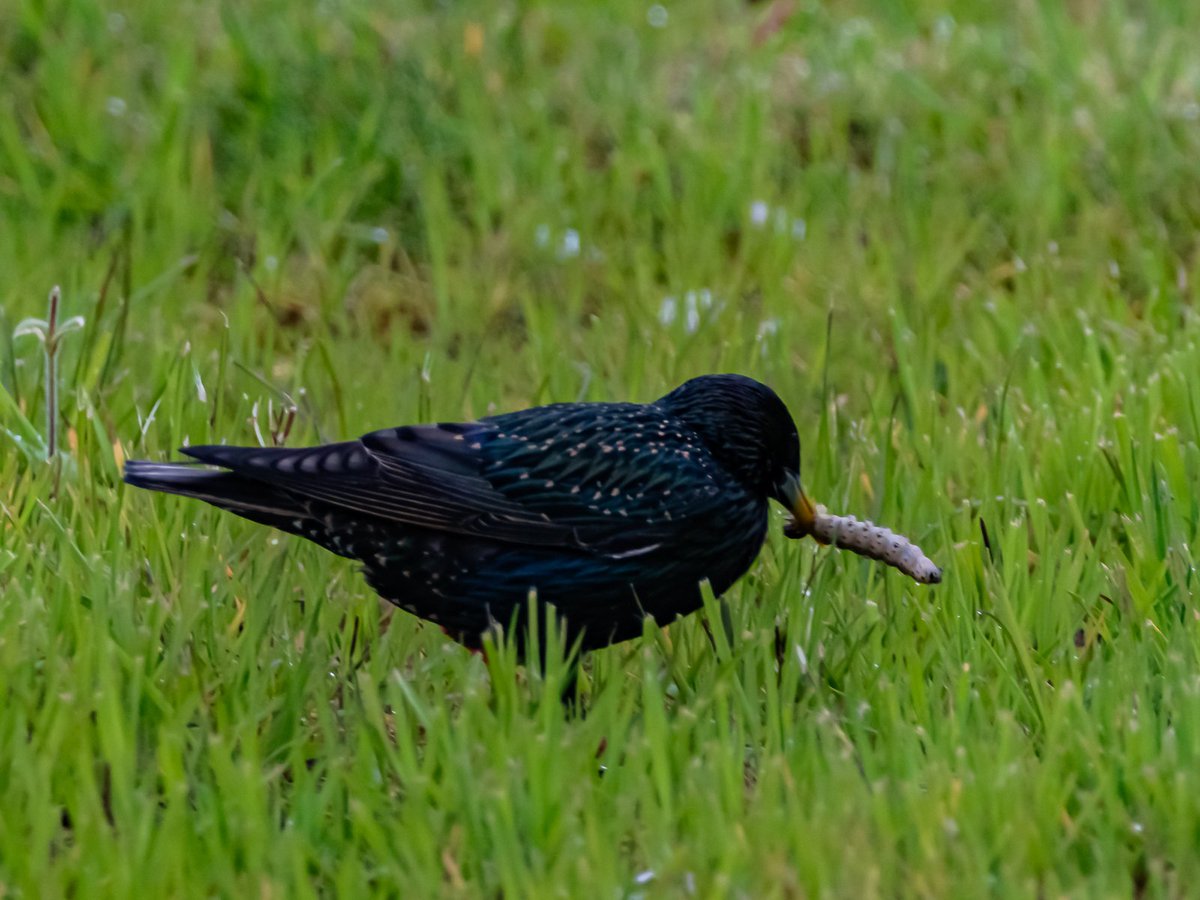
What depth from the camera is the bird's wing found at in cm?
358

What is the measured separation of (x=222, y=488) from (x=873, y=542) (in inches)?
51.5

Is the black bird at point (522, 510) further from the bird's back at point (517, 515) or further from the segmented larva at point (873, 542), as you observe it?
the segmented larva at point (873, 542)

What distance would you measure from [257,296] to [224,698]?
108 inches

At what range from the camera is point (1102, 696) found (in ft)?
10.5

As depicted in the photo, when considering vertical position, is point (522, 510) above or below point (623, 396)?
above

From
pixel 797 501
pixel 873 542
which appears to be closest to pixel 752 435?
pixel 797 501

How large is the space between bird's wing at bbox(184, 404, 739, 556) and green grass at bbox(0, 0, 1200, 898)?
0.23 meters

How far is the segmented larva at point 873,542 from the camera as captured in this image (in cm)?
364

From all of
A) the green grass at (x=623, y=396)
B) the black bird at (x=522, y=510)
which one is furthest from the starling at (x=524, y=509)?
the green grass at (x=623, y=396)

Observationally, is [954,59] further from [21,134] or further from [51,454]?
[51,454]

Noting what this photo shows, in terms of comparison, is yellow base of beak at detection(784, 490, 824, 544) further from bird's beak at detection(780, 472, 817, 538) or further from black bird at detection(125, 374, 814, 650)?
black bird at detection(125, 374, 814, 650)

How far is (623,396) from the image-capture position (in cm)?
497

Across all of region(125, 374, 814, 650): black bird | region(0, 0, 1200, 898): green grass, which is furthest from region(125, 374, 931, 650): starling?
region(0, 0, 1200, 898): green grass

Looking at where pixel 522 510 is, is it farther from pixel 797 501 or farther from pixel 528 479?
pixel 797 501
